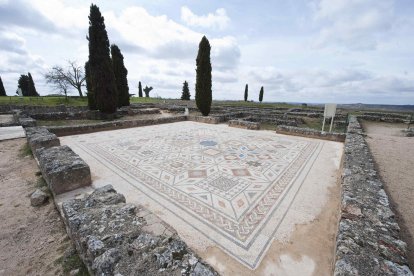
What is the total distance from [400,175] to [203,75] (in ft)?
41.2

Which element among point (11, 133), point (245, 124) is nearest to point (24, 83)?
point (11, 133)

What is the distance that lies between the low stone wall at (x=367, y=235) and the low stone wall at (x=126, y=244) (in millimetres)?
1312

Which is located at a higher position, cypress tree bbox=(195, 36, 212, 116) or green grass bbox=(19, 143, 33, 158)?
cypress tree bbox=(195, 36, 212, 116)

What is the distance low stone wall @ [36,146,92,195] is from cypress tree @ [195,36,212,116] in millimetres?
11272

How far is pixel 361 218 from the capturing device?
232 cm

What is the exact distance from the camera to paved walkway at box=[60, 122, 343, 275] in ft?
8.11

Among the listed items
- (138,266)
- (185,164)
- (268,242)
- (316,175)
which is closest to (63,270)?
(138,266)

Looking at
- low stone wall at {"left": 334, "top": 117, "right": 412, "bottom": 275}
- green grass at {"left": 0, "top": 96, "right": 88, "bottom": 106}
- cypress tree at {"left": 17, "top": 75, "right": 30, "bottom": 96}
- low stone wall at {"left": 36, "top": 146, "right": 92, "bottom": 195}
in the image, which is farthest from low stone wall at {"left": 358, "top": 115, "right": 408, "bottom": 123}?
cypress tree at {"left": 17, "top": 75, "right": 30, "bottom": 96}

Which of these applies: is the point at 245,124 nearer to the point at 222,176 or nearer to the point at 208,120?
the point at 208,120

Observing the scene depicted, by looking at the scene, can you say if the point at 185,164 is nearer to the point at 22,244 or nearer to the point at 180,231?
the point at 180,231

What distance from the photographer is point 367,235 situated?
204cm

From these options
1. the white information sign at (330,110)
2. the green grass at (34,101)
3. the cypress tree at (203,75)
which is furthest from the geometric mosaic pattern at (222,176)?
the green grass at (34,101)

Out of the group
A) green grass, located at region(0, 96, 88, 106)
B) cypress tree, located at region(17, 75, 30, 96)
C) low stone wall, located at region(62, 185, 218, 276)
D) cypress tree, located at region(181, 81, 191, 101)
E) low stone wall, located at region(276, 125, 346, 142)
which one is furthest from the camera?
cypress tree, located at region(181, 81, 191, 101)

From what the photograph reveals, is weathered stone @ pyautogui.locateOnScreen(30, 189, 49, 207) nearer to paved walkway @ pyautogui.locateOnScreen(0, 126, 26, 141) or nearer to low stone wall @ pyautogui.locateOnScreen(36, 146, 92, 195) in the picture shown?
low stone wall @ pyautogui.locateOnScreen(36, 146, 92, 195)
